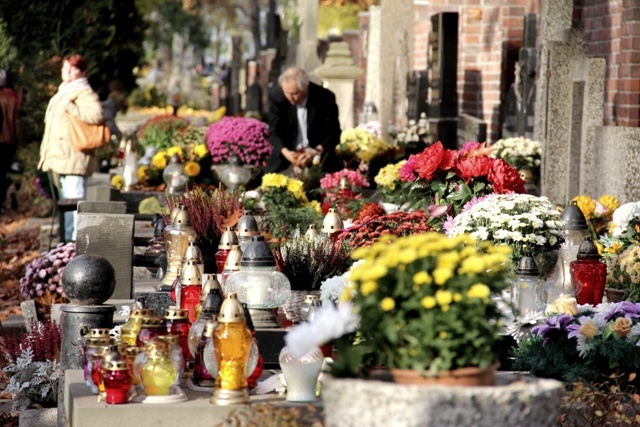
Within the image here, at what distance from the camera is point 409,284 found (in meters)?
3.49

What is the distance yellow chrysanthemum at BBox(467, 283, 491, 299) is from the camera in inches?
137

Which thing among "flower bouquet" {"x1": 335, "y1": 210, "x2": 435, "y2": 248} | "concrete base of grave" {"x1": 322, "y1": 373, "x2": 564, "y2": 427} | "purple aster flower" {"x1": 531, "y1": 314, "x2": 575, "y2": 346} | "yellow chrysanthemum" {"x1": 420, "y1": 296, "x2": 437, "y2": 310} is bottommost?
"purple aster flower" {"x1": 531, "y1": 314, "x2": 575, "y2": 346}

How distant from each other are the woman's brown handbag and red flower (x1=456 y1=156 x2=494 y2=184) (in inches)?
227

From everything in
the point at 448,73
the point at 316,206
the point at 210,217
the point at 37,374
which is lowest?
the point at 37,374

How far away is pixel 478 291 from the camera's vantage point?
348cm

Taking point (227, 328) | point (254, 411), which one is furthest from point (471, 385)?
point (227, 328)

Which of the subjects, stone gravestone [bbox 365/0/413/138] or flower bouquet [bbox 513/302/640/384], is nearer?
flower bouquet [bbox 513/302/640/384]

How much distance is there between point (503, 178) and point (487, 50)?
7.97 meters

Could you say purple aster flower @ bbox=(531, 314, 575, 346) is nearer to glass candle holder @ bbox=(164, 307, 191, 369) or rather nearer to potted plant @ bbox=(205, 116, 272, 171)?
glass candle holder @ bbox=(164, 307, 191, 369)

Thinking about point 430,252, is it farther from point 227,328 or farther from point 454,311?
point 227,328

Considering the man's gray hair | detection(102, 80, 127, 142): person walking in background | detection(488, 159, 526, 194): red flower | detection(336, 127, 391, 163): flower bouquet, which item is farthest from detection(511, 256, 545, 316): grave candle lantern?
detection(102, 80, 127, 142): person walking in background

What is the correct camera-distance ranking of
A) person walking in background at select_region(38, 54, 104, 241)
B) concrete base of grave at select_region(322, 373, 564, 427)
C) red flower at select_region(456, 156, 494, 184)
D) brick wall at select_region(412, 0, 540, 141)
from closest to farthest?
concrete base of grave at select_region(322, 373, 564, 427) → red flower at select_region(456, 156, 494, 184) → person walking in background at select_region(38, 54, 104, 241) → brick wall at select_region(412, 0, 540, 141)

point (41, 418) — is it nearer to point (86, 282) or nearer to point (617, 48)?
point (86, 282)

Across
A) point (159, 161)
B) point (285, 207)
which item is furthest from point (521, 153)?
point (159, 161)
